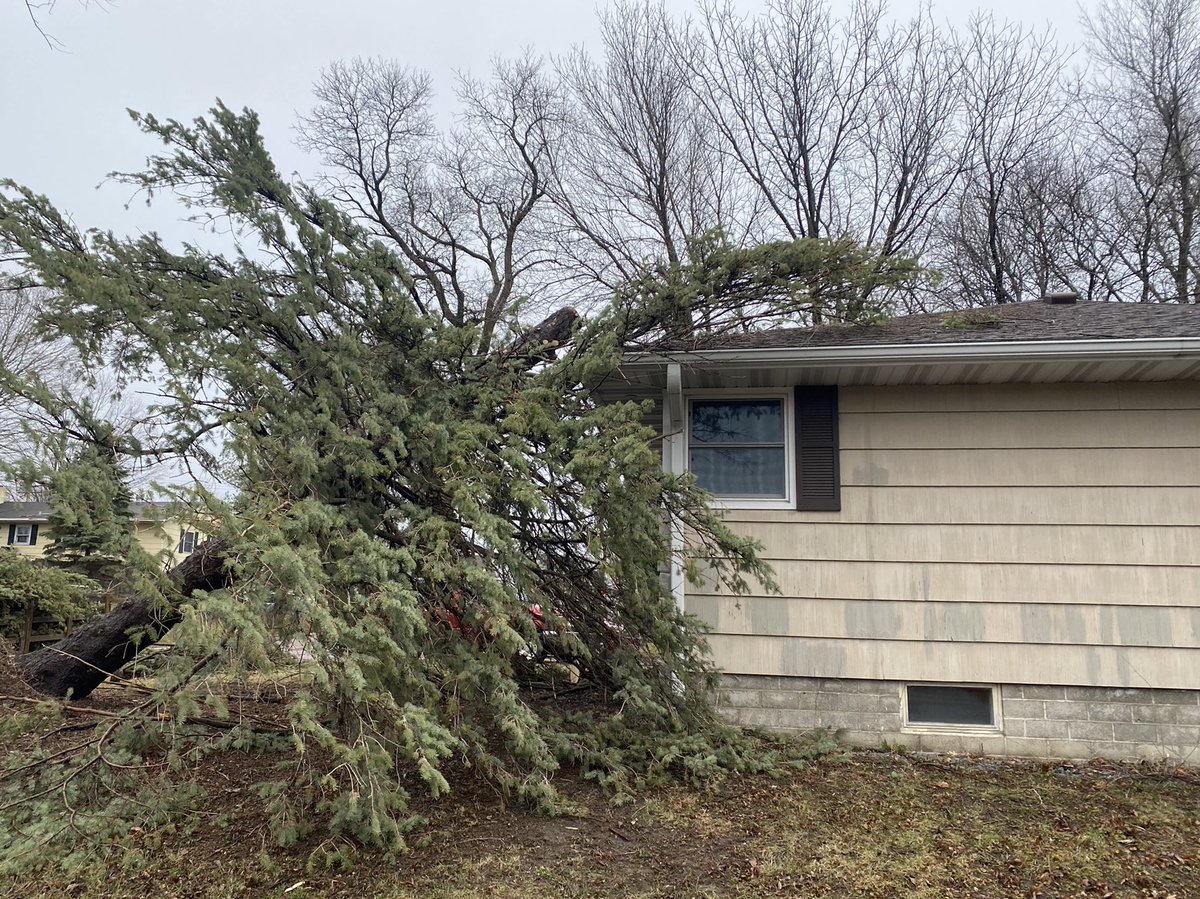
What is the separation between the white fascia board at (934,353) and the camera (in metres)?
4.57

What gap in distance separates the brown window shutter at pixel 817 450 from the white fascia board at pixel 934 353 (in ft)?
1.35

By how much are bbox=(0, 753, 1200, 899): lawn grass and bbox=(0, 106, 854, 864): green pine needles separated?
0.70ft

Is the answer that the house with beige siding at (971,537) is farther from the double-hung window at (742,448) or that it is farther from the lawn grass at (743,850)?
the lawn grass at (743,850)

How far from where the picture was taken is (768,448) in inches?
213

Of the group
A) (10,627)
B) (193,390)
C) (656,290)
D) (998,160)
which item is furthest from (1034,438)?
(998,160)

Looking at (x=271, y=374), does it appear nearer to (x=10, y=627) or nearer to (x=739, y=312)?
(x=739, y=312)

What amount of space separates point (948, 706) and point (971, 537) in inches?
46.2

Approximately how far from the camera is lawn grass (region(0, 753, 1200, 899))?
10.1ft

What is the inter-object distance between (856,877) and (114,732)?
355 cm

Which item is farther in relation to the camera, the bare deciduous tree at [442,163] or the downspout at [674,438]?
the bare deciduous tree at [442,163]

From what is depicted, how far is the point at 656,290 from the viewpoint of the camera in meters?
4.94

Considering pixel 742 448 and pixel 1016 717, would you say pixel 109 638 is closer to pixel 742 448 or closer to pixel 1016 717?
pixel 742 448

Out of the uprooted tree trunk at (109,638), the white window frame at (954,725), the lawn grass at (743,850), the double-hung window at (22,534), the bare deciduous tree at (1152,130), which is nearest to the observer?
the lawn grass at (743,850)

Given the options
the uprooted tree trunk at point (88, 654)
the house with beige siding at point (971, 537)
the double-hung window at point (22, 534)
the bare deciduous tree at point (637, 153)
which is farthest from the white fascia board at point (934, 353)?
the double-hung window at point (22, 534)
